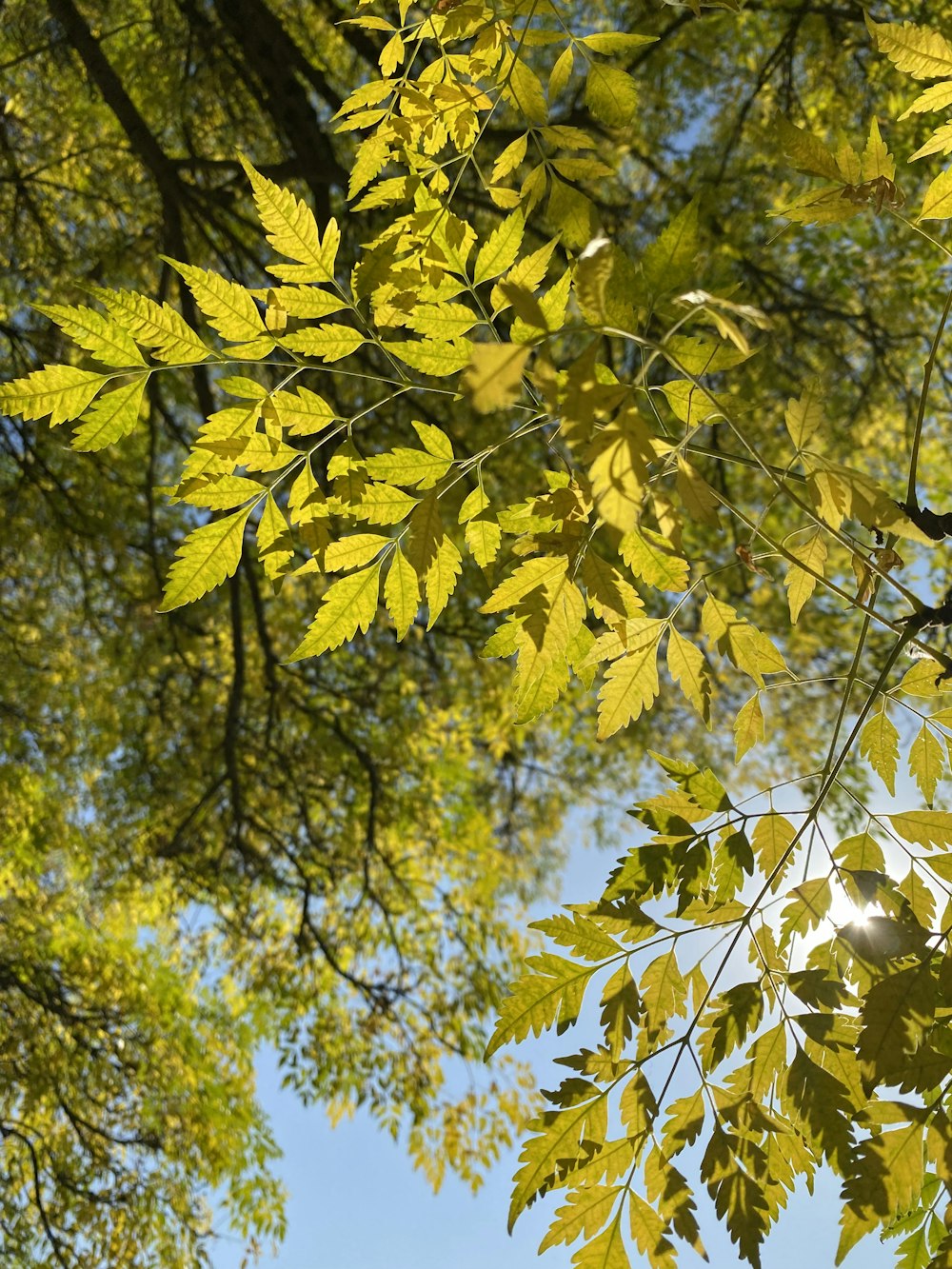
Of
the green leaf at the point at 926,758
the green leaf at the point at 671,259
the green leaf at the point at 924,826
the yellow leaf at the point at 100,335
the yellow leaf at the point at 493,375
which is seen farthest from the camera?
the green leaf at the point at 926,758

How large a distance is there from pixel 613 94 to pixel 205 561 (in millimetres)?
657

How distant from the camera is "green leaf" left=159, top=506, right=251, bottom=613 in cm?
91

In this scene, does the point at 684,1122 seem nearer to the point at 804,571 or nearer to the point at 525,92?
the point at 804,571

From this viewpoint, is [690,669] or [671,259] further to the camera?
[690,669]

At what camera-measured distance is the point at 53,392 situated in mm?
888

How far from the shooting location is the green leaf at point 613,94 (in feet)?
3.43

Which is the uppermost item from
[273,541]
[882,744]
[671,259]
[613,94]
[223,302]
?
[613,94]

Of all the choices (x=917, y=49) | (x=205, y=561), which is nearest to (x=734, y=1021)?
(x=205, y=561)

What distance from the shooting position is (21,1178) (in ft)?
17.0

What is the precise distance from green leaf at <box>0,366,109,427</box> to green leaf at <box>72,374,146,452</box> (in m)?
0.01

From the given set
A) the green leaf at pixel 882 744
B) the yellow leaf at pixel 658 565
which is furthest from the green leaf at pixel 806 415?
the green leaf at pixel 882 744

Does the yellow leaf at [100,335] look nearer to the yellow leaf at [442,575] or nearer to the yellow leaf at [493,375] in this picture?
the yellow leaf at [442,575]

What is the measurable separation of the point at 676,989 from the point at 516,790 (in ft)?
22.9

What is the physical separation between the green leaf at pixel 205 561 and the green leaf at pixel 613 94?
1.90 ft
